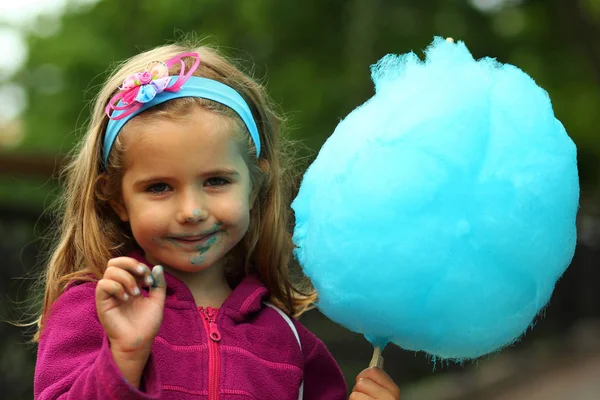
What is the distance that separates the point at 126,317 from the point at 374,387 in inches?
27.9

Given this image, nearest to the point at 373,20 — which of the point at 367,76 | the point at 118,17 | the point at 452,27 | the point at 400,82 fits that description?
the point at 367,76

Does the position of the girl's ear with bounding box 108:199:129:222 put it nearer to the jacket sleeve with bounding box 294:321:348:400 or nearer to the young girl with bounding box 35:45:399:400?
A: the young girl with bounding box 35:45:399:400

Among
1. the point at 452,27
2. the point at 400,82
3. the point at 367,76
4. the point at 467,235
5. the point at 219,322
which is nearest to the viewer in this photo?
the point at 467,235

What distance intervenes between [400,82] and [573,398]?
249 inches

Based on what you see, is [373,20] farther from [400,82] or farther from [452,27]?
[400,82]

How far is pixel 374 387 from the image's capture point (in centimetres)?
228

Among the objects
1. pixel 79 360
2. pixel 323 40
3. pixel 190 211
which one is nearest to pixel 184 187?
pixel 190 211

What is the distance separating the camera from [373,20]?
8.73 metres

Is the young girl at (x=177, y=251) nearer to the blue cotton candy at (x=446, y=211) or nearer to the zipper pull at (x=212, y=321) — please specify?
the zipper pull at (x=212, y=321)

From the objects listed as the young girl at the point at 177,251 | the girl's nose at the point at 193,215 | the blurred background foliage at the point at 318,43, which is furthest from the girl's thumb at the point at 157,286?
the blurred background foliage at the point at 318,43

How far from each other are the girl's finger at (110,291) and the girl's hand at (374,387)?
0.70 meters

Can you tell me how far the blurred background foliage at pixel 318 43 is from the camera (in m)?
8.84

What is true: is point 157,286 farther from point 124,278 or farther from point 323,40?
point 323,40

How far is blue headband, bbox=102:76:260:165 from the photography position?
230 cm
